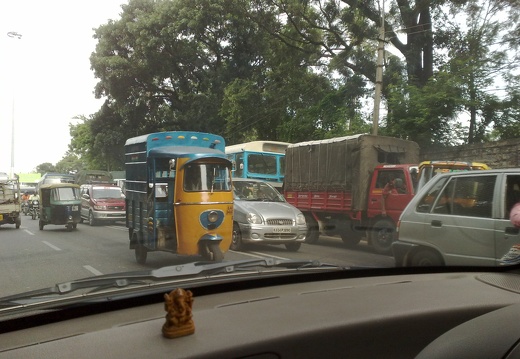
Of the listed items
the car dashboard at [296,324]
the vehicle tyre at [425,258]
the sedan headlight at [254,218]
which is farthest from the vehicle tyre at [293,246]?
the car dashboard at [296,324]

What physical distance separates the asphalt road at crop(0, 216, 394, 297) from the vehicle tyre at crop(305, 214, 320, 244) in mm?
126

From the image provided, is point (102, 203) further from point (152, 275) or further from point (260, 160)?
point (152, 275)

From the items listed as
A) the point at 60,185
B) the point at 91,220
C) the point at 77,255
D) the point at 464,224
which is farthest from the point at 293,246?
the point at 60,185

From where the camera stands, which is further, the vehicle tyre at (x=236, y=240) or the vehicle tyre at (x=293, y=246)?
the vehicle tyre at (x=293, y=246)

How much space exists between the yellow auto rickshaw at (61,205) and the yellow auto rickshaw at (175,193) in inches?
24.5

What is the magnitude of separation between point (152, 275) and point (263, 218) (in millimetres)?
2473

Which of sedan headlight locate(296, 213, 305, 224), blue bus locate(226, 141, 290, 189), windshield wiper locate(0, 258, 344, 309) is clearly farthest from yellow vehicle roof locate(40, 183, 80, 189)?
sedan headlight locate(296, 213, 305, 224)

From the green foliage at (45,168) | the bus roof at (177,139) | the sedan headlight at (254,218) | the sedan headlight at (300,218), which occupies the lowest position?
the sedan headlight at (300,218)

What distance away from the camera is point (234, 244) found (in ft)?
12.9

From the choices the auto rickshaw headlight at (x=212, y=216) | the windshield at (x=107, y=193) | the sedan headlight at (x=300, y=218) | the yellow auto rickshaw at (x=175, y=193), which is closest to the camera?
the yellow auto rickshaw at (x=175, y=193)

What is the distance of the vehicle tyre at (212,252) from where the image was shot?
10.9 feet

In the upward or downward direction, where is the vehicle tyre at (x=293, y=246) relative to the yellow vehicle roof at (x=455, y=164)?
downward

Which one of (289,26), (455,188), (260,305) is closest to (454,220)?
(455,188)

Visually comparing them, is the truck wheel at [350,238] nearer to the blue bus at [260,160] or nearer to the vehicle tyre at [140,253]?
the blue bus at [260,160]
